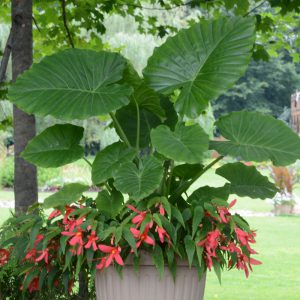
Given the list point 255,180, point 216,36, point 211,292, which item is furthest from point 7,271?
point 211,292

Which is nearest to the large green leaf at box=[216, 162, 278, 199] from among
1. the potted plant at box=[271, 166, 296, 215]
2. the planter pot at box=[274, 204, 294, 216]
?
the potted plant at box=[271, 166, 296, 215]

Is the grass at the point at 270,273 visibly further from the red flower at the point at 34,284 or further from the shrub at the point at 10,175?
the shrub at the point at 10,175

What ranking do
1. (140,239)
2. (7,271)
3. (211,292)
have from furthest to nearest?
1. (211,292)
2. (7,271)
3. (140,239)

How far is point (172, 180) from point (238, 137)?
0.97 feet

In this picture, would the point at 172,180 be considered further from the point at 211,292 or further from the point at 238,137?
the point at 211,292

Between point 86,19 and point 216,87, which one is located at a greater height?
point 86,19

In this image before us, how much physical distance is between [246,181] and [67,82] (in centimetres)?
75

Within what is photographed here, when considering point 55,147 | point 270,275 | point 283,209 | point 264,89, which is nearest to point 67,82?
point 55,147

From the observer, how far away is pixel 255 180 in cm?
239

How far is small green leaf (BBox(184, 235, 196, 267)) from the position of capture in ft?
6.50

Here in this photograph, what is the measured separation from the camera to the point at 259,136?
2.22m

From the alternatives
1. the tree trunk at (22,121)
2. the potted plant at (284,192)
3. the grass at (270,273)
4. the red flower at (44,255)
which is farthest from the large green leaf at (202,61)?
the potted plant at (284,192)

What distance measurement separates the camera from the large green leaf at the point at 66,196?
2166 millimetres

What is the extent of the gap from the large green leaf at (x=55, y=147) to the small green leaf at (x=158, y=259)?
0.45 metres
